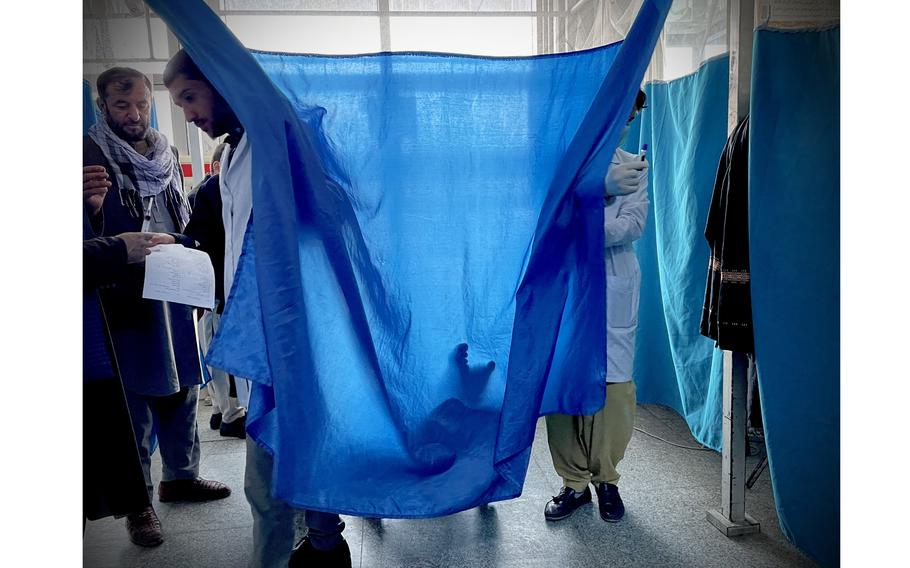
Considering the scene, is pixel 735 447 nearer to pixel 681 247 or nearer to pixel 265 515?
pixel 681 247

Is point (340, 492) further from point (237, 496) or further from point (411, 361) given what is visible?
point (237, 496)

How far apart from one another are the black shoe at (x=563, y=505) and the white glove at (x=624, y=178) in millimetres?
954

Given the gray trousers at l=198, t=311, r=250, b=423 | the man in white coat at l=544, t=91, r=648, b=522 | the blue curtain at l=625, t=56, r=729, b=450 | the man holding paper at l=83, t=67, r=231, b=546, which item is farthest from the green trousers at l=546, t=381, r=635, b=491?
the gray trousers at l=198, t=311, r=250, b=423

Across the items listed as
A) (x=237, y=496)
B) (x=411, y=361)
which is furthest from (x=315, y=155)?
(x=237, y=496)

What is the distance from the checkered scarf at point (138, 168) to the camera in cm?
182

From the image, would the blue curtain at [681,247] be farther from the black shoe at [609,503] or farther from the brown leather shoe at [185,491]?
the brown leather shoe at [185,491]

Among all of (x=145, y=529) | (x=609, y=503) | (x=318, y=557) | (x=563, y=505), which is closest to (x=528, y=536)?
(x=563, y=505)

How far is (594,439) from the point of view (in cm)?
194

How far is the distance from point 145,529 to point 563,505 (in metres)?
1.28

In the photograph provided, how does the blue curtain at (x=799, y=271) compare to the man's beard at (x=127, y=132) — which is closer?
the blue curtain at (x=799, y=271)

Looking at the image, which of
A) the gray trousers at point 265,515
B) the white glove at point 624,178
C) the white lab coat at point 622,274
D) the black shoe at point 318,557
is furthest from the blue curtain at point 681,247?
the gray trousers at point 265,515

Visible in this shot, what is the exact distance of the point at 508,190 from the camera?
5.48 feet

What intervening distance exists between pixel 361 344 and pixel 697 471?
57.2 inches

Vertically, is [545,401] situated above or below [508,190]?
below
